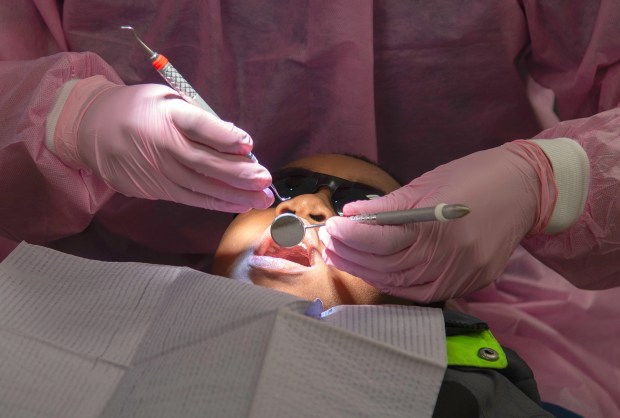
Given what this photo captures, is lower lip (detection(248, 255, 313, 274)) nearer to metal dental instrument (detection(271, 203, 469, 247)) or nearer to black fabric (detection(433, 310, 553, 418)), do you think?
metal dental instrument (detection(271, 203, 469, 247))

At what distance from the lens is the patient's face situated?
1290 mm

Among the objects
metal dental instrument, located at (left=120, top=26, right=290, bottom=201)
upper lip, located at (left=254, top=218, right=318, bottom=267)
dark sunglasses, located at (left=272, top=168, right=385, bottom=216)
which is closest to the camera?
metal dental instrument, located at (left=120, top=26, right=290, bottom=201)

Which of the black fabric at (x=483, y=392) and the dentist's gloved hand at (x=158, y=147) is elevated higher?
the dentist's gloved hand at (x=158, y=147)

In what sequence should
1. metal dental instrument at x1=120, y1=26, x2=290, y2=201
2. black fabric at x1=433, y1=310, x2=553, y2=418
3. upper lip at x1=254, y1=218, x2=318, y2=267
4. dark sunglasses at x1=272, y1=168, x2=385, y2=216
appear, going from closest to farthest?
1. black fabric at x1=433, y1=310, x2=553, y2=418
2. metal dental instrument at x1=120, y1=26, x2=290, y2=201
3. upper lip at x1=254, y1=218, x2=318, y2=267
4. dark sunglasses at x1=272, y1=168, x2=385, y2=216

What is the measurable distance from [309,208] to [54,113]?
57 centimetres

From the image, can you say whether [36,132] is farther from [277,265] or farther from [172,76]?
[277,265]

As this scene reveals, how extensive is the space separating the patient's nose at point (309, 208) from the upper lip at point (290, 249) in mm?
→ 38

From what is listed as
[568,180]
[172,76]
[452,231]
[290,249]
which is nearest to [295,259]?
[290,249]

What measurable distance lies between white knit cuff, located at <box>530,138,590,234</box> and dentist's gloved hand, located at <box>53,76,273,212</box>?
0.59 metres

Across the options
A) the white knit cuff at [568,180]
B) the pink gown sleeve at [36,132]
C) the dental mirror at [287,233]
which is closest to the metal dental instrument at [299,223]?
the dental mirror at [287,233]

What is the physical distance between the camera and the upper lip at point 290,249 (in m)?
1.32

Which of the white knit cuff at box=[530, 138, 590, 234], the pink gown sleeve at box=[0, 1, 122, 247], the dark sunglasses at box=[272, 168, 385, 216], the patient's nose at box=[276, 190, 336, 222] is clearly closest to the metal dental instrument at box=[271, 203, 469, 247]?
the patient's nose at box=[276, 190, 336, 222]

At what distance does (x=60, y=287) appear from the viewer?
3.43 feet

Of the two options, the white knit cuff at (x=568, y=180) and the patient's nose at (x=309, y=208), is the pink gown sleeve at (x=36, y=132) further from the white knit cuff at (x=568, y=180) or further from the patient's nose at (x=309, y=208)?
the white knit cuff at (x=568, y=180)
